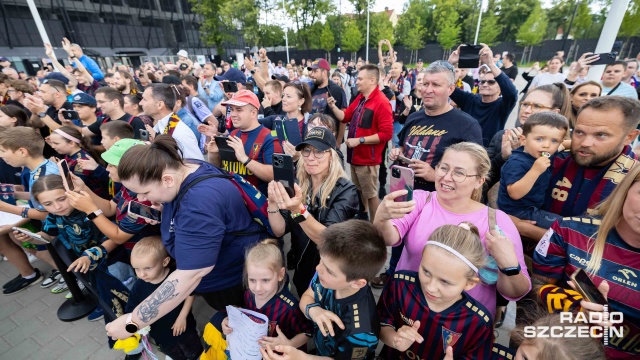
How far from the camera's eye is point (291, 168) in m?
2.00

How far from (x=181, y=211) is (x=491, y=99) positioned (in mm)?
4031

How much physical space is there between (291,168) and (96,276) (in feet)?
7.63

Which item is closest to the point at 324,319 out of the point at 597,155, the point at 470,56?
the point at 597,155

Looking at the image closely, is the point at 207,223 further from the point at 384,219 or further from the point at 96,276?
the point at 96,276

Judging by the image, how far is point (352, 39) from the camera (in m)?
35.3

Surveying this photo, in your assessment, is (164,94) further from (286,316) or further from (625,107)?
(625,107)

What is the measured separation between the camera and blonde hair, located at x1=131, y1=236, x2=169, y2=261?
94.5 inches

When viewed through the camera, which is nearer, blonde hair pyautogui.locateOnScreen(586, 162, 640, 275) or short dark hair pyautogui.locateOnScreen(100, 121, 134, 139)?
blonde hair pyautogui.locateOnScreen(586, 162, 640, 275)

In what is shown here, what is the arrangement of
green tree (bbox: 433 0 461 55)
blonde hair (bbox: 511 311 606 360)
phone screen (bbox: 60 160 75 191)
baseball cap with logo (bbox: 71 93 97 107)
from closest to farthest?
blonde hair (bbox: 511 311 606 360) < phone screen (bbox: 60 160 75 191) < baseball cap with logo (bbox: 71 93 97 107) < green tree (bbox: 433 0 461 55)

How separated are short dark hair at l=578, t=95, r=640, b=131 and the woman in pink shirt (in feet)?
2.40

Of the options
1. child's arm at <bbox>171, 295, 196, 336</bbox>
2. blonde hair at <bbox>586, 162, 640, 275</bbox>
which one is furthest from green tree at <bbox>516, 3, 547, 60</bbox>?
child's arm at <bbox>171, 295, 196, 336</bbox>

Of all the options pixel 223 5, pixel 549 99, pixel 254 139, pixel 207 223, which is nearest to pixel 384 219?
pixel 207 223

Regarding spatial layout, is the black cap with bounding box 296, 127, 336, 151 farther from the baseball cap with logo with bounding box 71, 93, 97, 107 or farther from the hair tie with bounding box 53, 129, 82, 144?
the baseball cap with logo with bounding box 71, 93, 97, 107

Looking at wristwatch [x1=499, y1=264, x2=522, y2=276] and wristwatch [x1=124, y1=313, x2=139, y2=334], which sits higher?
wristwatch [x1=499, y1=264, x2=522, y2=276]
